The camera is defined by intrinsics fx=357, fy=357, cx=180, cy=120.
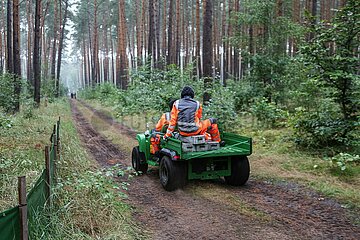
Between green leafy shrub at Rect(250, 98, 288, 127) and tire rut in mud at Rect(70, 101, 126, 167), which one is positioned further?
green leafy shrub at Rect(250, 98, 288, 127)

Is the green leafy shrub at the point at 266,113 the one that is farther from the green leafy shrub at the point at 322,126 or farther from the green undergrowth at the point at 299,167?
the green leafy shrub at the point at 322,126

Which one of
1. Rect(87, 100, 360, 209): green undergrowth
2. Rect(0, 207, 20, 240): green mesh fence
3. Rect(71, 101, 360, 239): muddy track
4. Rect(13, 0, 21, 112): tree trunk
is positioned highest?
Rect(13, 0, 21, 112): tree trunk

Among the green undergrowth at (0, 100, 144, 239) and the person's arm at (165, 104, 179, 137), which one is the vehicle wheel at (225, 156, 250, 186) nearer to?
the person's arm at (165, 104, 179, 137)

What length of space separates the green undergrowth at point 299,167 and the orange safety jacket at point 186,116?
6.46 ft

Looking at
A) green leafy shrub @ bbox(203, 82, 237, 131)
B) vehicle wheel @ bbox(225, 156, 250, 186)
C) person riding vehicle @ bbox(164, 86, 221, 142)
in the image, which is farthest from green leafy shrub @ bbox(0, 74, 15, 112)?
vehicle wheel @ bbox(225, 156, 250, 186)

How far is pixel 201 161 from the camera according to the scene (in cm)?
715

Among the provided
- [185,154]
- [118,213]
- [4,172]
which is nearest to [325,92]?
[185,154]

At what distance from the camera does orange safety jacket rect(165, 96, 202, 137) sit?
7289 mm

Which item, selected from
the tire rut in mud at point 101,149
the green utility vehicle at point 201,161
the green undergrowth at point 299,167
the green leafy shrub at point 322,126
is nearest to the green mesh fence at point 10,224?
the green utility vehicle at point 201,161

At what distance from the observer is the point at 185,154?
6797 mm

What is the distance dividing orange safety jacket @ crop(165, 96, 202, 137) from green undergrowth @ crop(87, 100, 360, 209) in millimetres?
1969

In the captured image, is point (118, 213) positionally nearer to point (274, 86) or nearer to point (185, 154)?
point (185, 154)

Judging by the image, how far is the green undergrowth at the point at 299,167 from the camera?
683 centimetres

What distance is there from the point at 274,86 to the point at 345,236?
33.8ft
